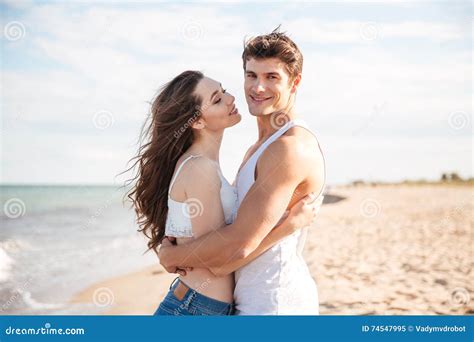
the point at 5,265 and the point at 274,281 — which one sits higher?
the point at 274,281

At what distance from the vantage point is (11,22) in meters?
6.32

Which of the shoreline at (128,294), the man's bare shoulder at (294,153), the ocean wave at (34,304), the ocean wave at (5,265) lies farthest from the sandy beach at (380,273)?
the man's bare shoulder at (294,153)

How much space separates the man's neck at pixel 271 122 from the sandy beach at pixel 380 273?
12.5 ft

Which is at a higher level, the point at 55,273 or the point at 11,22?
the point at 11,22

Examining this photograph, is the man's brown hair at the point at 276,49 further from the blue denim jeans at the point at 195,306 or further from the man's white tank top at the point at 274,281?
the blue denim jeans at the point at 195,306

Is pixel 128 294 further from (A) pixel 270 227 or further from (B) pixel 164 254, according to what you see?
(A) pixel 270 227

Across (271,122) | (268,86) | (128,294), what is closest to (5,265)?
(128,294)

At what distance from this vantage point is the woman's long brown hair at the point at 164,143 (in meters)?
3.28

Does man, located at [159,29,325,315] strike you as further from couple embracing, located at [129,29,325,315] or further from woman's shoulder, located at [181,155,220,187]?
woman's shoulder, located at [181,155,220,187]

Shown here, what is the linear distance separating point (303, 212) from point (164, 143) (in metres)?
0.84

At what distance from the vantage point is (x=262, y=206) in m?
2.89

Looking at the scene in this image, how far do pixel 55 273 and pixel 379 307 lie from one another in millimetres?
6283
